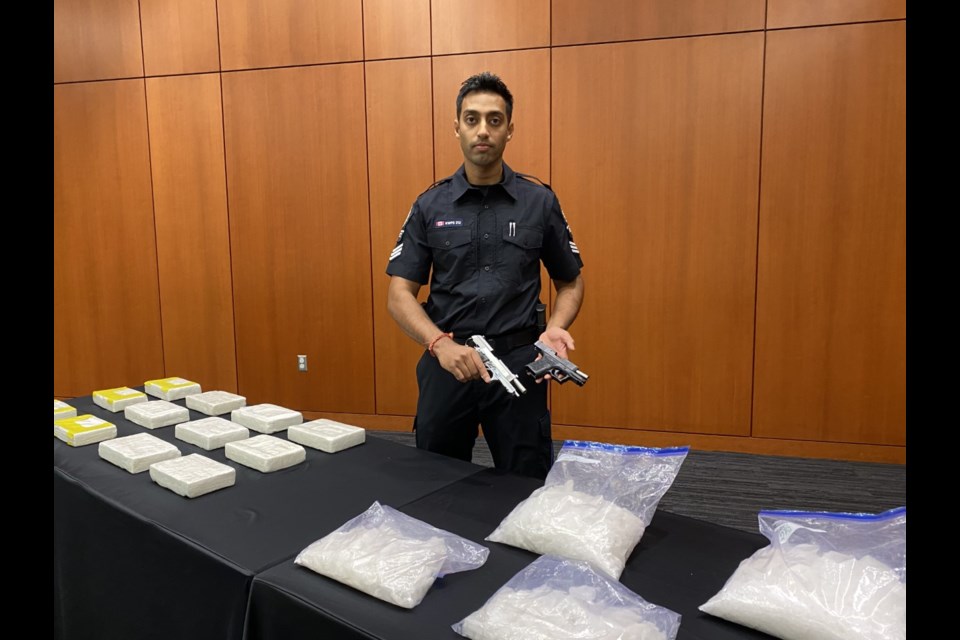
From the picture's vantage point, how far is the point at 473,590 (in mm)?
881

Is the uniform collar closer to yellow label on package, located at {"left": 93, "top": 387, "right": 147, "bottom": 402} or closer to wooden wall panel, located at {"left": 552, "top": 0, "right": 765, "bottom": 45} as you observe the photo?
yellow label on package, located at {"left": 93, "top": 387, "right": 147, "bottom": 402}

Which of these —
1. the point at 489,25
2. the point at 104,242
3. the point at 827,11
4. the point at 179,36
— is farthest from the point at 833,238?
the point at 104,242

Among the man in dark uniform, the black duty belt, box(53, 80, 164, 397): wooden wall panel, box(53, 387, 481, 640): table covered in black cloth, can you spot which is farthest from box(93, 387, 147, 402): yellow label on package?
box(53, 80, 164, 397): wooden wall panel

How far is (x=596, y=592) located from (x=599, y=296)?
2.79m

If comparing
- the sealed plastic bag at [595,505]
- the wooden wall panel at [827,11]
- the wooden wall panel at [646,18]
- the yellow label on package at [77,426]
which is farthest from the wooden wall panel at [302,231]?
the sealed plastic bag at [595,505]

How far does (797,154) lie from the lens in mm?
3199

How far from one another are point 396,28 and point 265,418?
9.21ft

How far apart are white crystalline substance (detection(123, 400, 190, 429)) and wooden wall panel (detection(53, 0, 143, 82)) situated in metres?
3.21

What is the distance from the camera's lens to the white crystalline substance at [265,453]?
135 cm

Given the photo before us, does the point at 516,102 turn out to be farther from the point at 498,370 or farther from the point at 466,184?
the point at 498,370

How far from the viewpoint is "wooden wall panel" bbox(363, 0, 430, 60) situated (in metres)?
3.54

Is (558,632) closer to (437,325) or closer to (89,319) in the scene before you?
(437,325)

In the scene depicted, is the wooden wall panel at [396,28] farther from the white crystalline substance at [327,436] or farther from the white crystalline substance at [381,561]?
the white crystalline substance at [381,561]
